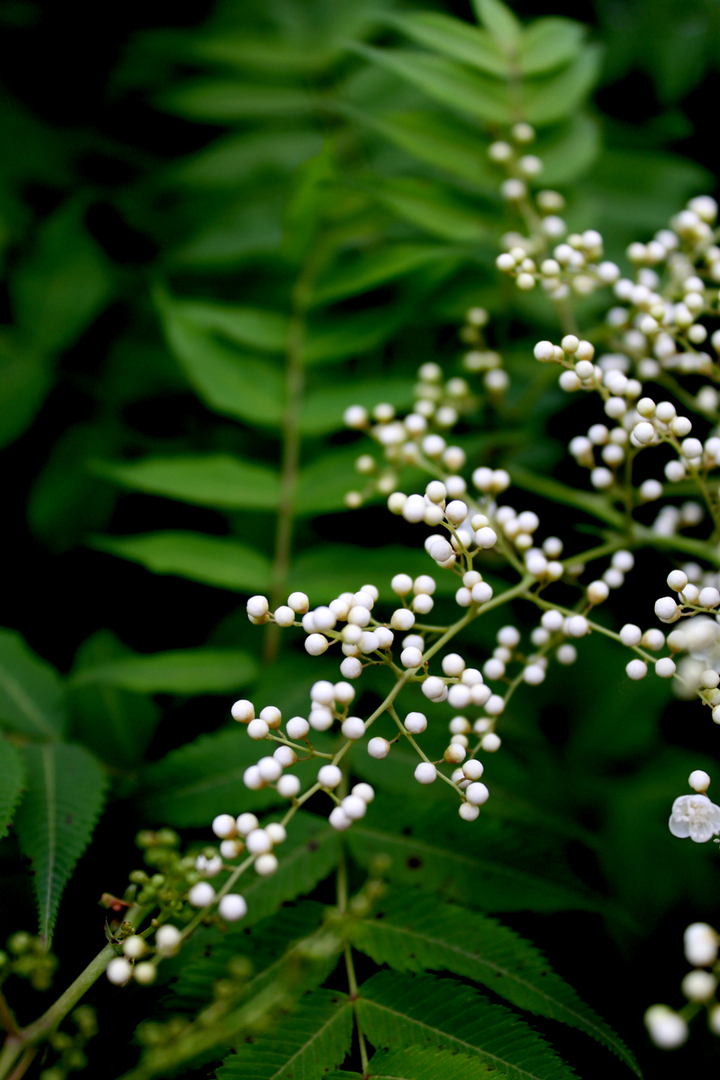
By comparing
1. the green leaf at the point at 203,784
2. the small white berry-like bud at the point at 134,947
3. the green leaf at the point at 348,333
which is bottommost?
the green leaf at the point at 203,784

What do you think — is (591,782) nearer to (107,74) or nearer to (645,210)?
(645,210)

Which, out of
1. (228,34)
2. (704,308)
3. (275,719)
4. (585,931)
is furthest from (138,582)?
(228,34)

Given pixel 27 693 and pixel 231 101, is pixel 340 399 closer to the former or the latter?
pixel 27 693

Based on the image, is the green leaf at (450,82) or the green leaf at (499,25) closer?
the green leaf at (450,82)

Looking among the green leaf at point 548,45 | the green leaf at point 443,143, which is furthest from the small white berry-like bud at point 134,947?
the green leaf at point 548,45

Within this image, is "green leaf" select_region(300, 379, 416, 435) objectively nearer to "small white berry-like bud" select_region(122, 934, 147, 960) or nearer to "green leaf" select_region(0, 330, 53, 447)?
"green leaf" select_region(0, 330, 53, 447)

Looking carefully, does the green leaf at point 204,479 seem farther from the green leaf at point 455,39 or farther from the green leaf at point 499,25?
the green leaf at point 499,25

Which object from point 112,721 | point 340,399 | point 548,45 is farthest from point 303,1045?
point 548,45
